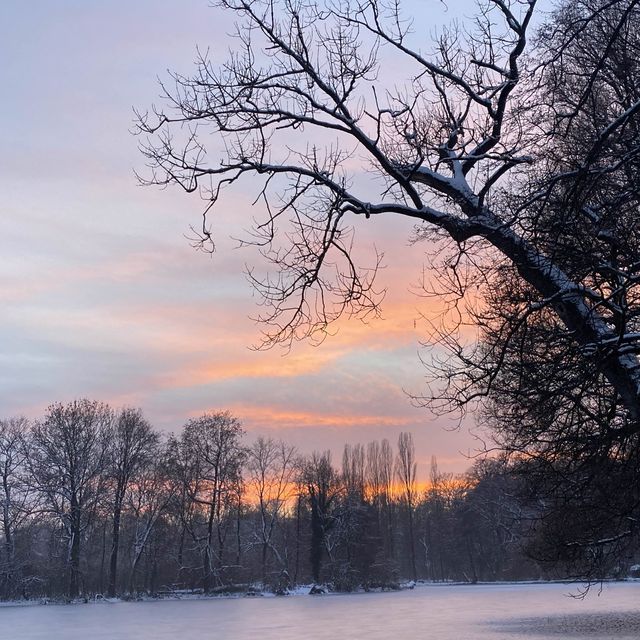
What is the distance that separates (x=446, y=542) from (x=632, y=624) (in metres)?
67.8

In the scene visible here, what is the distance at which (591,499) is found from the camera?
10617 mm

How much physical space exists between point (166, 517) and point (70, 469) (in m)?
11.0

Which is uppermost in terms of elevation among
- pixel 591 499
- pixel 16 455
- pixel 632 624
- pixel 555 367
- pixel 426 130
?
pixel 16 455

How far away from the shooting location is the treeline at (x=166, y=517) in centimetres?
4806

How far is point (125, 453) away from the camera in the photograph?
2089 inches

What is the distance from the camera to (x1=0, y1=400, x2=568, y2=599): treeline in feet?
158

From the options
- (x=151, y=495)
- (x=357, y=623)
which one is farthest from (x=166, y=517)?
(x=357, y=623)

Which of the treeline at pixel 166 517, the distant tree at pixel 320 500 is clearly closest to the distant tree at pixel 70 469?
the treeline at pixel 166 517

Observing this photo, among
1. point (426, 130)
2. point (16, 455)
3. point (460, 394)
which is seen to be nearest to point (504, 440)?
point (460, 394)

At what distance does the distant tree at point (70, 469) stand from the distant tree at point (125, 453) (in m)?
1.84

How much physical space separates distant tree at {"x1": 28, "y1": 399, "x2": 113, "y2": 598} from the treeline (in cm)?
7

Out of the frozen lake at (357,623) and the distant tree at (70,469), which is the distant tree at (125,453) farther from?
the frozen lake at (357,623)

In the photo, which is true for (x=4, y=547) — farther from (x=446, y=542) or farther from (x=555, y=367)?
(x=446, y=542)

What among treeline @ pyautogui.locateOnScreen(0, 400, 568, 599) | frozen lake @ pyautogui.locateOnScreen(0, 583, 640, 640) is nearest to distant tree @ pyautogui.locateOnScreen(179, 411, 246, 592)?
treeline @ pyautogui.locateOnScreen(0, 400, 568, 599)
